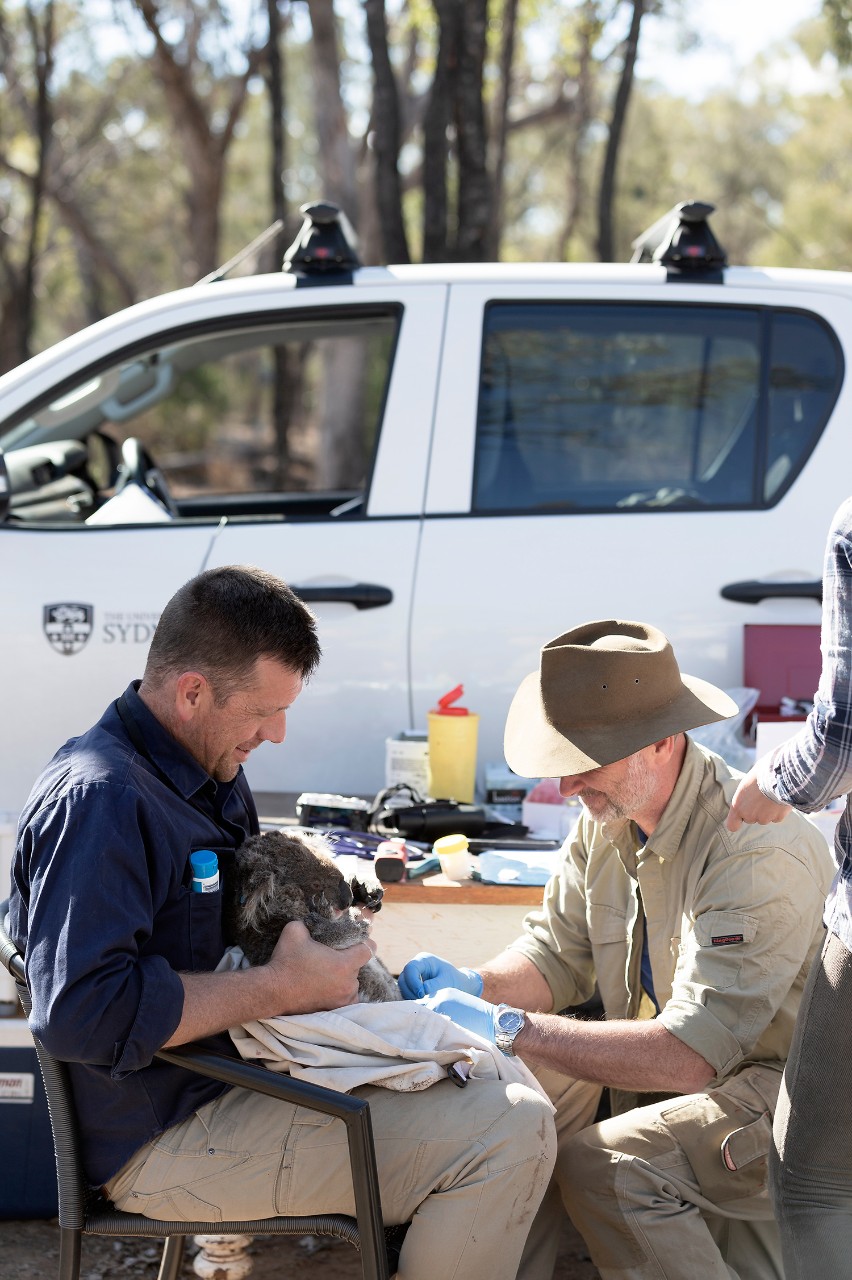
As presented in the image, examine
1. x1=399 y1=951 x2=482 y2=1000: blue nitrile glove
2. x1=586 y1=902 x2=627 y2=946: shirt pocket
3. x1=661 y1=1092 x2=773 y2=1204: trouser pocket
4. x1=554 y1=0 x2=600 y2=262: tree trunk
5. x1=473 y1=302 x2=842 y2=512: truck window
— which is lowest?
x1=661 y1=1092 x2=773 y2=1204: trouser pocket

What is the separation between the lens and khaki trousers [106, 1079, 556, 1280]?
7.30 ft

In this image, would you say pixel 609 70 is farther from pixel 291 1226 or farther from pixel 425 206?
pixel 291 1226

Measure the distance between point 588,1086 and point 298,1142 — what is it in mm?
790

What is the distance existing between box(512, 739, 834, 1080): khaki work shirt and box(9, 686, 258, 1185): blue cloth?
0.82 meters

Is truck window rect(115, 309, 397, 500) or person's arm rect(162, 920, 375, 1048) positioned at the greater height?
truck window rect(115, 309, 397, 500)

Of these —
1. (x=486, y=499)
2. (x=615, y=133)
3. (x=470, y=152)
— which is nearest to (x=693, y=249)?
(x=486, y=499)

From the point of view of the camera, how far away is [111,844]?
6.79 ft

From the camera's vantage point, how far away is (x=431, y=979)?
2627 millimetres

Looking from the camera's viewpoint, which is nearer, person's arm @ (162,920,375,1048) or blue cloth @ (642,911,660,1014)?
person's arm @ (162,920,375,1048)

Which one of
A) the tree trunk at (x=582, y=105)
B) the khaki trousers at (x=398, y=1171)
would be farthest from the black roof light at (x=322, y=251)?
the tree trunk at (x=582, y=105)

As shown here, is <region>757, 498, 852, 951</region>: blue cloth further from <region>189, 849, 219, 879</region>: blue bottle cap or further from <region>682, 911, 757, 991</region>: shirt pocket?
<region>189, 849, 219, 879</region>: blue bottle cap

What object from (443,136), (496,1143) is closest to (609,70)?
(443,136)

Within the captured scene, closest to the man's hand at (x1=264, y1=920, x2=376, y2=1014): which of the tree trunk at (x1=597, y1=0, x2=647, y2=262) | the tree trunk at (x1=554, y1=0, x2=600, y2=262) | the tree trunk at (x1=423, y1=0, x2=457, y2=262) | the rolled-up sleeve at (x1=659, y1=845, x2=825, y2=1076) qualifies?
the rolled-up sleeve at (x1=659, y1=845, x2=825, y2=1076)

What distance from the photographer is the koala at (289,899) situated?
2.31 m
